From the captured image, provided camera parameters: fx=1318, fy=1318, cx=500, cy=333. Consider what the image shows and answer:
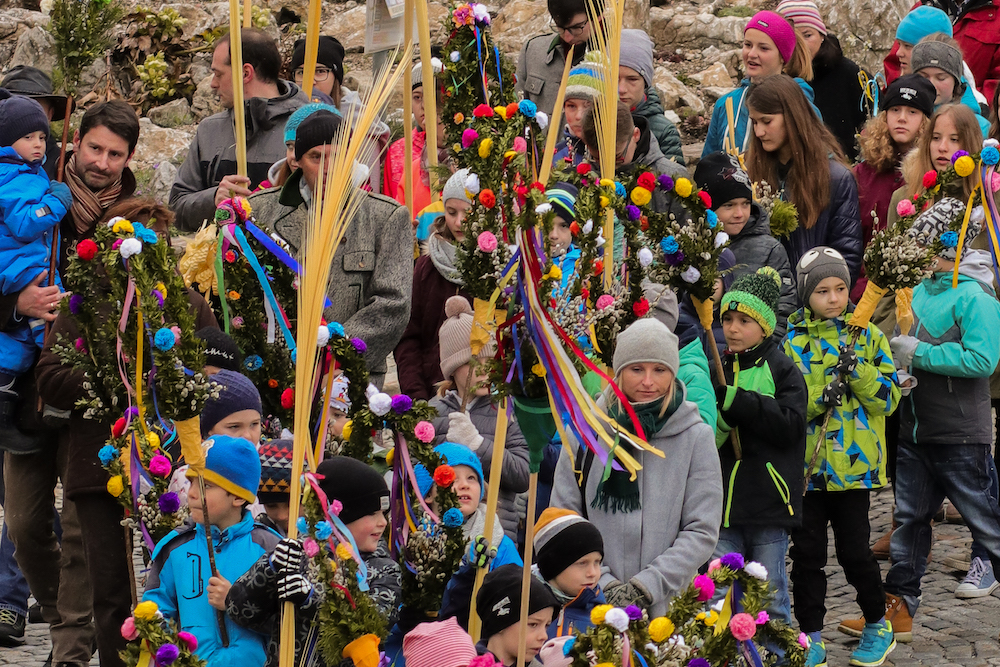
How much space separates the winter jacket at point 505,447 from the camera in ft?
16.5

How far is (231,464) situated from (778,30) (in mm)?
4412

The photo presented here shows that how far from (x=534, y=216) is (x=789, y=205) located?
9.12ft

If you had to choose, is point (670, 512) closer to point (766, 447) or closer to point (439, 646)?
point (766, 447)

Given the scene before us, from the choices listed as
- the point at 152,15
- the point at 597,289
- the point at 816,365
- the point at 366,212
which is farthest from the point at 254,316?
the point at 152,15

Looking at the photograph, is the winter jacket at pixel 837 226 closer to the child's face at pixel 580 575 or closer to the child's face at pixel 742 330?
the child's face at pixel 742 330

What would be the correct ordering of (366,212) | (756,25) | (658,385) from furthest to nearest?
(756,25)
(366,212)
(658,385)

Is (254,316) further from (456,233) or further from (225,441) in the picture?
(456,233)

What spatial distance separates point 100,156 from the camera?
5539 mm

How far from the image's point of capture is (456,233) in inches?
227

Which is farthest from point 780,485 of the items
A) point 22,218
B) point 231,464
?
point 22,218

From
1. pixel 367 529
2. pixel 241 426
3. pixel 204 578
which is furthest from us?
pixel 241 426

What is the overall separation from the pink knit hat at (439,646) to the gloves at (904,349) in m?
3.11

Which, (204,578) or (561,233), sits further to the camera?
(561,233)

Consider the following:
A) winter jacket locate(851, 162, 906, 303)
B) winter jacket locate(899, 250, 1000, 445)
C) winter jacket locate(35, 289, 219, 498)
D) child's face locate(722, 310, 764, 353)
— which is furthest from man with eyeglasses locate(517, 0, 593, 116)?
winter jacket locate(35, 289, 219, 498)
